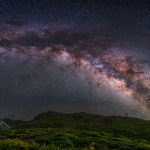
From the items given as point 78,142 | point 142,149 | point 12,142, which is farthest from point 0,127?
point 12,142

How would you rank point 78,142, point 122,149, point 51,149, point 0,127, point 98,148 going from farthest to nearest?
1. point 0,127
2. point 78,142
3. point 122,149
4. point 98,148
5. point 51,149

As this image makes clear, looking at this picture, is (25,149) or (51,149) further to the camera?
(25,149)

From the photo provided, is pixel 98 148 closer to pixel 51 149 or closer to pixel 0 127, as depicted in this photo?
pixel 51 149

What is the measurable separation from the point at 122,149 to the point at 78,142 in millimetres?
5890

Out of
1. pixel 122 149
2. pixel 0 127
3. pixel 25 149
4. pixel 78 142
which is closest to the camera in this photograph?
pixel 25 149

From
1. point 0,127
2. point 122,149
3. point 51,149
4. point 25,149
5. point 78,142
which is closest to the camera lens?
point 51,149

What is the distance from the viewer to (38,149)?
485 inches

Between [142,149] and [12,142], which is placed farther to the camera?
[142,149]

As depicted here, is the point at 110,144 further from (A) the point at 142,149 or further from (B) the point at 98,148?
(B) the point at 98,148

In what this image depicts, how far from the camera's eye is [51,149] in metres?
12.0

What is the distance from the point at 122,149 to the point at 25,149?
84.2 ft

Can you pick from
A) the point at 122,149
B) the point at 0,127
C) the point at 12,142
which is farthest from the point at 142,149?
the point at 0,127

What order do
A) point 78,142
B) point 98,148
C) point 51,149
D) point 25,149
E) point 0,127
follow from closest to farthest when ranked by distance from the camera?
point 51,149 → point 25,149 → point 98,148 → point 78,142 → point 0,127

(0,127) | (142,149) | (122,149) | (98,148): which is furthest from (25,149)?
(0,127)
